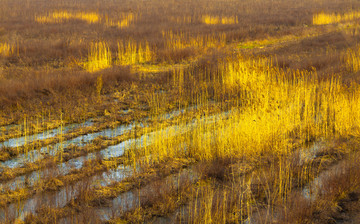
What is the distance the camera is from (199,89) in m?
Result: 10.4

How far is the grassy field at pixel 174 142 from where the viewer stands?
4703 millimetres

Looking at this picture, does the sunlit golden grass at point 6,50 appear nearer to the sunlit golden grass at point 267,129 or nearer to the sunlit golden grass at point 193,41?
the sunlit golden grass at point 193,41

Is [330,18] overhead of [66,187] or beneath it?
overhead

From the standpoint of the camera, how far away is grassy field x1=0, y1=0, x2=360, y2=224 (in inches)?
185

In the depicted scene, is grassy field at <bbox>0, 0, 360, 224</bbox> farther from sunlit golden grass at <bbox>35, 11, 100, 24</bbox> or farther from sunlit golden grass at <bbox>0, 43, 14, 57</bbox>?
sunlit golden grass at <bbox>35, 11, 100, 24</bbox>

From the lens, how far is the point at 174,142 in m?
6.69

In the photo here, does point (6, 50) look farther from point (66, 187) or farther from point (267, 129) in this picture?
point (267, 129)

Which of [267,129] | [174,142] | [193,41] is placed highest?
[193,41]

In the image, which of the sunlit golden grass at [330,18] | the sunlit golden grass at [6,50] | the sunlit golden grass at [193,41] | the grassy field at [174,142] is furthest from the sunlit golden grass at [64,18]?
the sunlit golden grass at [330,18]

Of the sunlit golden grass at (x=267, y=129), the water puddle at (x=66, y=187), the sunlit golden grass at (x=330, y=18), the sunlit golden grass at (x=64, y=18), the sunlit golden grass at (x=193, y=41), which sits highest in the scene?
the sunlit golden grass at (x=64, y=18)

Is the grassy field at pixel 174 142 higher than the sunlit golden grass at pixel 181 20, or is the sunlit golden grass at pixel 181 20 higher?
the sunlit golden grass at pixel 181 20

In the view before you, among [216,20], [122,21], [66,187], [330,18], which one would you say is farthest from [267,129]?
[330,18]

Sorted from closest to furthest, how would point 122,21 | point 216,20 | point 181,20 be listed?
point 122,21 < point 216,20 < point 181,20

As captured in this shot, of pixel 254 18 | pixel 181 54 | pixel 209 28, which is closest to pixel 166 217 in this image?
pixel 181 54
